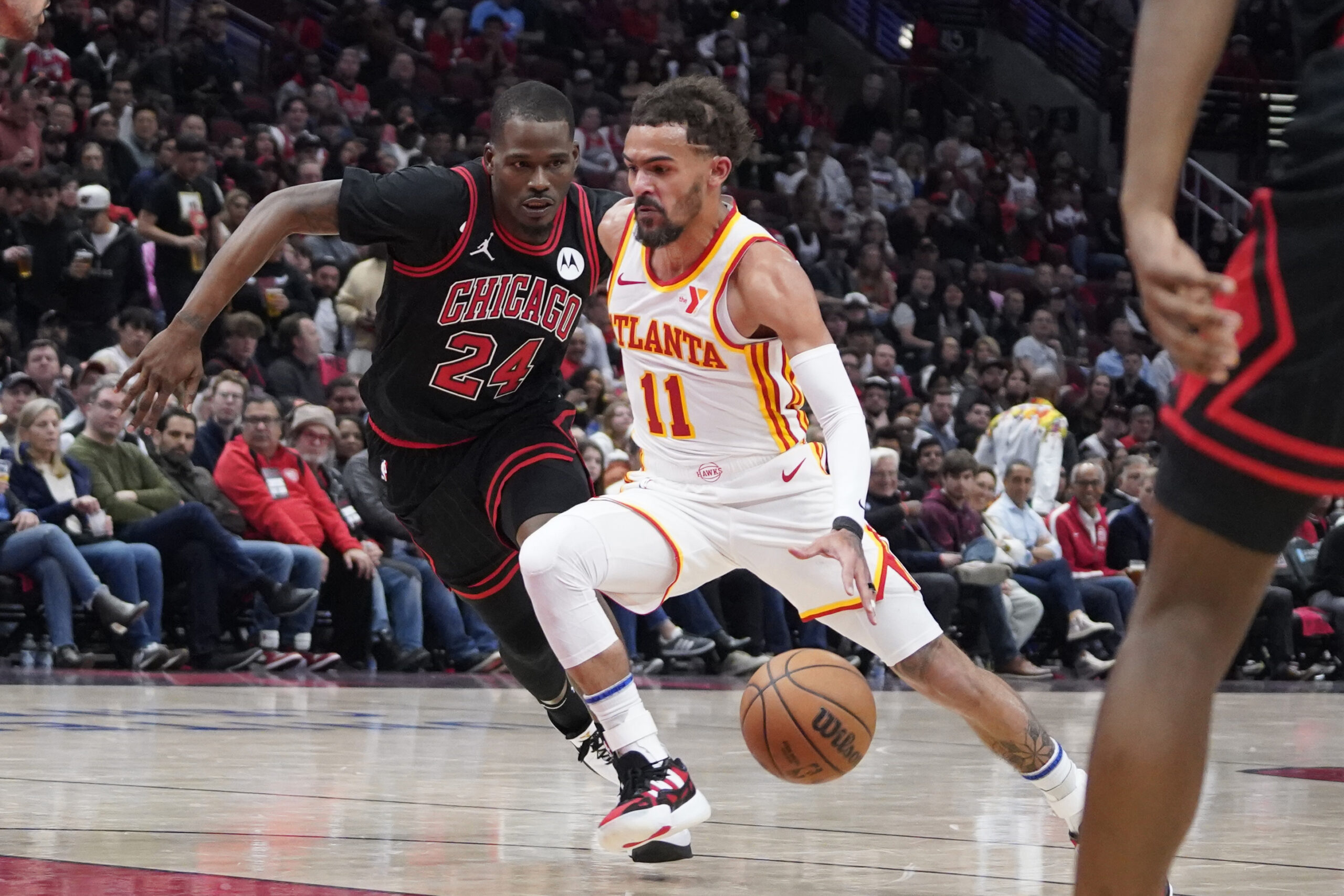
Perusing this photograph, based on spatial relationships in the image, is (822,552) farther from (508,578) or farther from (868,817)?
(508,578)

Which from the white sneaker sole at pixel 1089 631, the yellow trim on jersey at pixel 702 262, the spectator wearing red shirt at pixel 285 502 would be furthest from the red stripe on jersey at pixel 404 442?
the white sneaker sole at pixel 1089 631

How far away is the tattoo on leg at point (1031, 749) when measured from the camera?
4418 millimetres

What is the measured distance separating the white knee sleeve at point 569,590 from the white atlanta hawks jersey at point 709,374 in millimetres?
427

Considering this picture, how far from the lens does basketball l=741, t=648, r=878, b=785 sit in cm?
432

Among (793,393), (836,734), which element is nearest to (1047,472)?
(793,393)

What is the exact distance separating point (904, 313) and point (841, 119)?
5.89m

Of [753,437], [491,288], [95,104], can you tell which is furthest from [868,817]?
[95,104]

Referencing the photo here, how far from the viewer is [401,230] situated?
5172mm

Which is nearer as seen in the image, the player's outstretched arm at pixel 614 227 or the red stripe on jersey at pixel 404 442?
→ the player's outstretched arm at pixel 614 227

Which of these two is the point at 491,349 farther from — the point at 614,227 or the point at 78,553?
the point at 78,553

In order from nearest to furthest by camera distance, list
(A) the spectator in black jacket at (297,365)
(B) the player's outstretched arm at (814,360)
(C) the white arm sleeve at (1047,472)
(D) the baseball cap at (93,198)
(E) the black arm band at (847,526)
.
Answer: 1. (E) the black arm band at (847,526)
2. (B) the player's outstretched arm at (814,360)
3. (D) the baseball cap at (93,198)
4. (A) the spectator in black jacket at (297,365)
5. (C) the white arm sleeve at (1047,472)

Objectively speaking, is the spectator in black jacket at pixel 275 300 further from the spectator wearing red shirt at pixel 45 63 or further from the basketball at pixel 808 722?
the basketball at pixel 808 722

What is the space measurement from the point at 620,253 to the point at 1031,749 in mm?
1835

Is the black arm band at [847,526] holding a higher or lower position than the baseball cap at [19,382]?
higher
